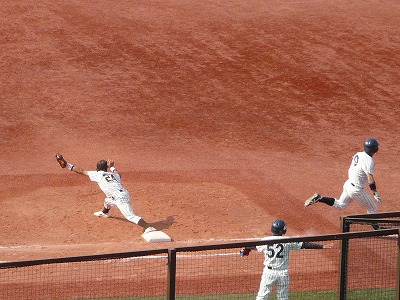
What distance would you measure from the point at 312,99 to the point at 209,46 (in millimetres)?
4460

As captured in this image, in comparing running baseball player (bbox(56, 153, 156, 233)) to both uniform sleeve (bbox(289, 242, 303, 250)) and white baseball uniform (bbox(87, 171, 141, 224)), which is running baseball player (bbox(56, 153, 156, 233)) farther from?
uniform sleeve (bbox(289, 242, 303, 250))

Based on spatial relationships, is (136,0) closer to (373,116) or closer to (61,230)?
(373,116)

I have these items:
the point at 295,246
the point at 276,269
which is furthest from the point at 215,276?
the point at 295,246

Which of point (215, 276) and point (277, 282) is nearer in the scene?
point (277, 282)

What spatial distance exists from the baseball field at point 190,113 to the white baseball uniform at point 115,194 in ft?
1.23

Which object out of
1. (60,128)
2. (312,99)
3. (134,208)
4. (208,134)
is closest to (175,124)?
(208,134)

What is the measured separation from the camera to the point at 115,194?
50.6ft

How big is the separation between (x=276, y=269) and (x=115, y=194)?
5868 millimetres

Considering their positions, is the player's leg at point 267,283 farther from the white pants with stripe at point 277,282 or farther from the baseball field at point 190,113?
the baseball field at point 190,113

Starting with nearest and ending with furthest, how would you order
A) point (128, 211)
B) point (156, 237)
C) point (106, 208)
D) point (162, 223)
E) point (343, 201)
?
point (156, 237), point (343, 201), point (128, 211), point (162, 223), point (106, 208)

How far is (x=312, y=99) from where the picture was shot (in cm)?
2430

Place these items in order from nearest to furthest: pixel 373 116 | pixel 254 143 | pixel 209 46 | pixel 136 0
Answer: pixel 254 143 < pixel 373 116 < pixel 209 46 < pixel 136 0

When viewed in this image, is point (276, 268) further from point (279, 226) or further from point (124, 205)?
point (124, 205)

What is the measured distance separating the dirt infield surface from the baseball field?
58mm
